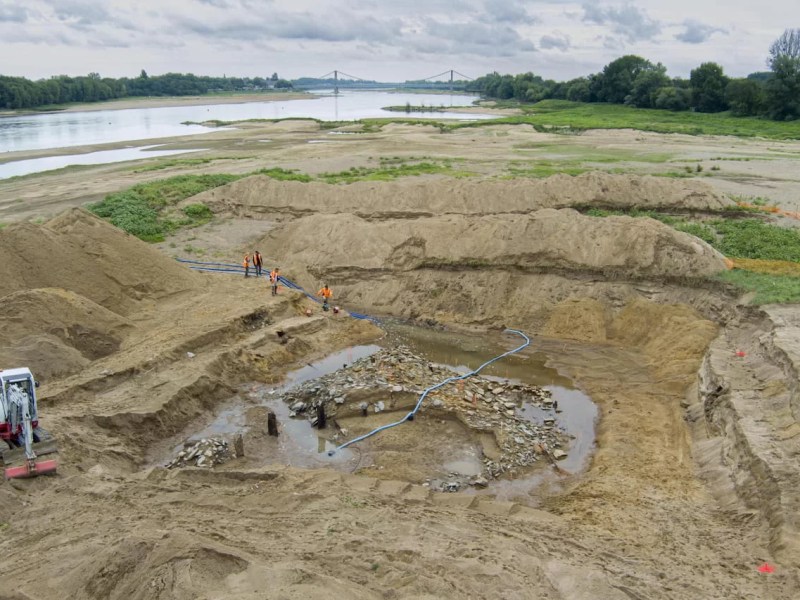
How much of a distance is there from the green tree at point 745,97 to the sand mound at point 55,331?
84.0 m

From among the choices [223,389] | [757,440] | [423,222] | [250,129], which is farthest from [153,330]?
[250,129]

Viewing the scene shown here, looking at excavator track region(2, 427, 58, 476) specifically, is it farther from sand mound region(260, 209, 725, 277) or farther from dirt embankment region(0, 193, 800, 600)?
sand mound region(260, 209, 725, 277)

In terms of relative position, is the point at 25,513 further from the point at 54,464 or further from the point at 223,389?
the point at 223,389

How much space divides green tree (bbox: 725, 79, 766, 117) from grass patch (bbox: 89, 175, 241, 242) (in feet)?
234

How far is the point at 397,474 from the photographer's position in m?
14.3

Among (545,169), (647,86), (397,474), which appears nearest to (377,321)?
(397,474)

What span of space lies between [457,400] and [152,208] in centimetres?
2423

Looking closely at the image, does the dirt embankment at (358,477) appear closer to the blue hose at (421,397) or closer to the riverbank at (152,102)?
the blue hose at (421,397)

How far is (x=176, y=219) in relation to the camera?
1289 inches

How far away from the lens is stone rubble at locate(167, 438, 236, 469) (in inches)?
565

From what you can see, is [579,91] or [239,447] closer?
[239,447]

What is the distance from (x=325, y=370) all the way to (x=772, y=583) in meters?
13.4

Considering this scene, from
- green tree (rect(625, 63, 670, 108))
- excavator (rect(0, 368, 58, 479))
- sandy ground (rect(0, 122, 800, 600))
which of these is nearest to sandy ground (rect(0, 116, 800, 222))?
sandy ground (rect(0, 122, 800, 600))

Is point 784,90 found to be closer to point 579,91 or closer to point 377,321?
point 579,91
